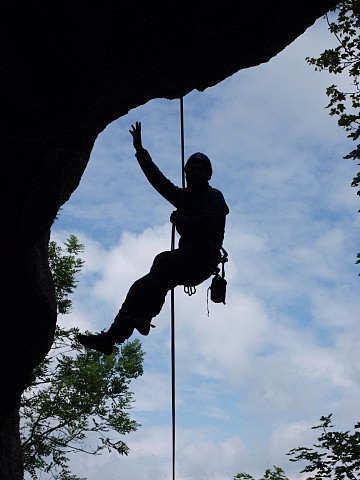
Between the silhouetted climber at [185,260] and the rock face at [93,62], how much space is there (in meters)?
1.32

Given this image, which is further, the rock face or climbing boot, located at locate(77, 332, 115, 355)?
climbing boot, located at locate(77, 332, 115, 355)

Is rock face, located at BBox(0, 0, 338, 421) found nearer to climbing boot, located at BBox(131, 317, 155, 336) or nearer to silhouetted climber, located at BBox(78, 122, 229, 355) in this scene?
silhouetted climber, located at BBox(78, 122, 229, 355)

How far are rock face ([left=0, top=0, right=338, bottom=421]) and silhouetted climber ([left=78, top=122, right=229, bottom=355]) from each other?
1.32 meters

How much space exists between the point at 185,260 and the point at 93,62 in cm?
247

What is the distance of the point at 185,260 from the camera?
6480 mm

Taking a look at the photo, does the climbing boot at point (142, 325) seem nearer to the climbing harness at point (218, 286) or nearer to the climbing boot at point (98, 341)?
the climbing boot at point (98, 341)

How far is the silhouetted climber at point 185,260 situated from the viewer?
637 centimetres

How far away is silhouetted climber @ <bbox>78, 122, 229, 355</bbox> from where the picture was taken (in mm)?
6371

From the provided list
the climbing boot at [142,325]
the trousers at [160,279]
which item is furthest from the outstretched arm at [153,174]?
the climbing boot at [142,325]

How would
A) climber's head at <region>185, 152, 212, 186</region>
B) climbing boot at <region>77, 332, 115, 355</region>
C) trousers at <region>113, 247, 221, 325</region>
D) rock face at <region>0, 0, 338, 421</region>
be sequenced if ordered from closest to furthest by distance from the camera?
1. rock face at <region>0, 0, 338, 421</region>
2. climbing boot at <region>77, 332, 115, 355</region>
3. trousers at <region>113, 247, 221, 325</region>
4. climber's head at <region>185, 152, 212, 186</region>

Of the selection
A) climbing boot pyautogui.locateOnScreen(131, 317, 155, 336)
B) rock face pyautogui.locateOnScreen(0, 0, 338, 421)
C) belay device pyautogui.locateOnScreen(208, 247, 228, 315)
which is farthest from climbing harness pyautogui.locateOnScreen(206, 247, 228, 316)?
rock face pyautogui.locateOnScreen(0, 0, 338, 421)

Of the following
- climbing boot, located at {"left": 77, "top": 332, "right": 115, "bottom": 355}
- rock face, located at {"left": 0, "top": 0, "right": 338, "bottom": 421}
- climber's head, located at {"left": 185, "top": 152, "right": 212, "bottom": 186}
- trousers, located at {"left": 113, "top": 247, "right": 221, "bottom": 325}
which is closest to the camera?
rock face, located at {"left": 0, "top": 0, "right": 338, "bottom": 421}

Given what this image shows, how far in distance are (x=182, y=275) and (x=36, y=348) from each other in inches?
85.8

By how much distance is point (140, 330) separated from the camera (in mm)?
6410
